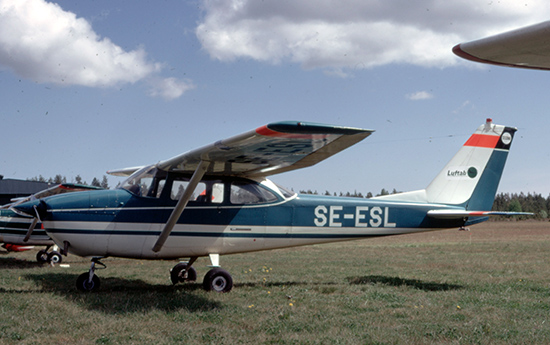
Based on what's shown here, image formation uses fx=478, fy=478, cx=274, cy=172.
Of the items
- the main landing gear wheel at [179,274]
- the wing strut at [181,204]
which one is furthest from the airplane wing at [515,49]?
the main landing gear wheel at [179,274]

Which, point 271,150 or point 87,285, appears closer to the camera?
point 271,150

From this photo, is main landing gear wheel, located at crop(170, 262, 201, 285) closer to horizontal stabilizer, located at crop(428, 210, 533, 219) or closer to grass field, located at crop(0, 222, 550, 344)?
grass field, located at crop(0, 222, 550, 344)

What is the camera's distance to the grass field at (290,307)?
5082mm

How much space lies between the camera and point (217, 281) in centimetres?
798

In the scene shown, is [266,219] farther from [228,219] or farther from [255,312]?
[255,312]

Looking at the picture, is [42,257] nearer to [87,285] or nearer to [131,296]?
[87,285]

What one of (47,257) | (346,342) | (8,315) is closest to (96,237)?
(8,315)

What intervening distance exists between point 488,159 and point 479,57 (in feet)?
25.8

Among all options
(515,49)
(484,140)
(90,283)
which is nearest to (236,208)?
(90,283)

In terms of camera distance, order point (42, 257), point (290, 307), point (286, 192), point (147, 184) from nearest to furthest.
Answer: point (290, 307)
point (147, 184)
point (286, 192)
point (42, 257)

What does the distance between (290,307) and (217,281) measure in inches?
70.9

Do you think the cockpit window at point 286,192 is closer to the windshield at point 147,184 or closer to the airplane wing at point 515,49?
the windshield at point 147,184

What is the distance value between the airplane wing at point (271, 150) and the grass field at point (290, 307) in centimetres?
205

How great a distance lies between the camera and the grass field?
5.08 meters
